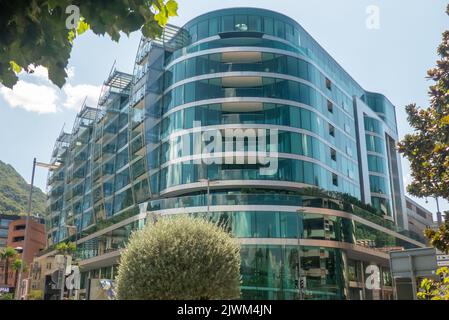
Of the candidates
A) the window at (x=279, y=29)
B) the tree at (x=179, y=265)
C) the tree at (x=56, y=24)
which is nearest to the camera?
the tree at (x=56, y=24)

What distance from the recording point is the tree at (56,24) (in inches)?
154

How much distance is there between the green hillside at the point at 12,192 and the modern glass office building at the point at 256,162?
10585 cm

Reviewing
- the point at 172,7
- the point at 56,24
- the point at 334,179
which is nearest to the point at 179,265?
the point at 172,7

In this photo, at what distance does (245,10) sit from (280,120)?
1223 centimetres

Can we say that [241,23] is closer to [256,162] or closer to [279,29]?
[279,29]

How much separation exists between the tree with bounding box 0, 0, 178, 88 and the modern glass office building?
32252 millimetres

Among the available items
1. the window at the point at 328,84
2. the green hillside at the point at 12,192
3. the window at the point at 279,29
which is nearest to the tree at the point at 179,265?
the window at the point at 279,29

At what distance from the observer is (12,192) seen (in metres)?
157

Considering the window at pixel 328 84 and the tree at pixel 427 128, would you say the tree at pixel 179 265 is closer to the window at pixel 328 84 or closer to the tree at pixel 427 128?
the tree at pixel 427 128

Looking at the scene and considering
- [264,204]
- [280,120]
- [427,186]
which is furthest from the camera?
[280,120]

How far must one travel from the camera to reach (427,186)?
8242mm
